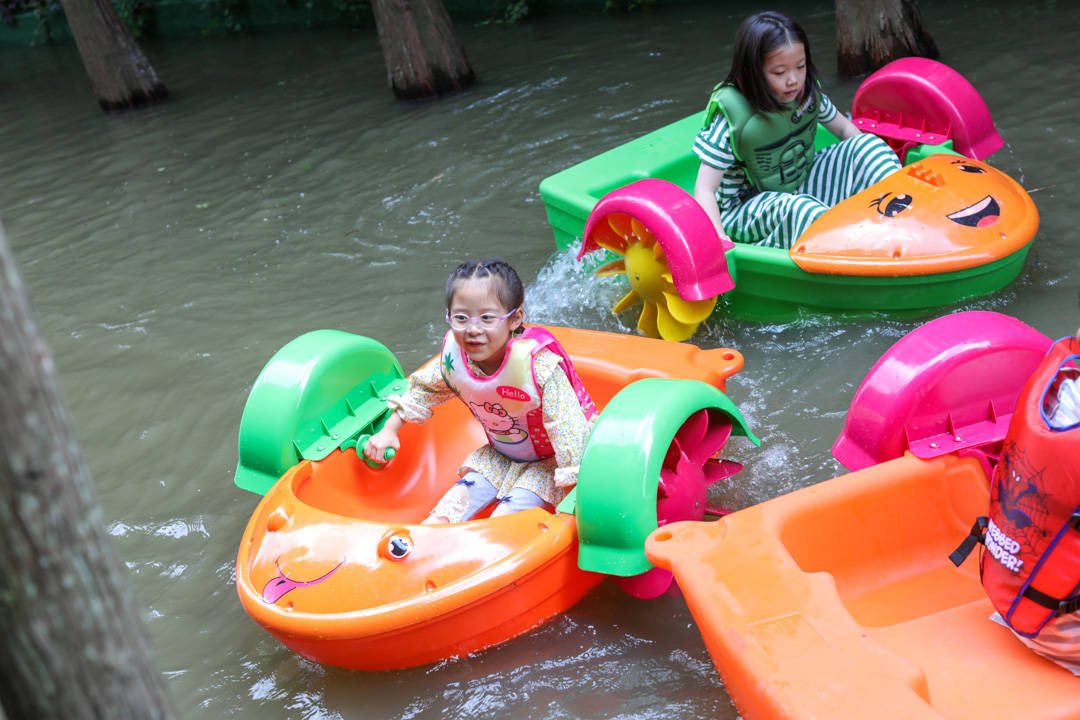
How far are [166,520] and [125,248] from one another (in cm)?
281

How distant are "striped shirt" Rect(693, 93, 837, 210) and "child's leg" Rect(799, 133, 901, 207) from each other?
5.5 inches

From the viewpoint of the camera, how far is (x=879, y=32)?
5734 mm

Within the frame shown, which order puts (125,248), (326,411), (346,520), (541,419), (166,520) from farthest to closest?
1. (125,248)
2. (166,520)
3. (326,411)
4. (541,419)
5. (346,520)

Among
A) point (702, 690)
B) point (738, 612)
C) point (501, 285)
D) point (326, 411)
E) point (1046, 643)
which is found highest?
point (501, 285)

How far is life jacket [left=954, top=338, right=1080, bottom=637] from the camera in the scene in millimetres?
1710

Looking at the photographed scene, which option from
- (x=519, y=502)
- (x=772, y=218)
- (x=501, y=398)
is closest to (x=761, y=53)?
(x=772, y=218)

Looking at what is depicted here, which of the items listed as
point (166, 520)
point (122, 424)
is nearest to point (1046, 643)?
point (166, 520)

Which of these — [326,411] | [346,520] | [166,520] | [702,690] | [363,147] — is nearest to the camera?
[702,690]

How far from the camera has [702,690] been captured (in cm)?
227

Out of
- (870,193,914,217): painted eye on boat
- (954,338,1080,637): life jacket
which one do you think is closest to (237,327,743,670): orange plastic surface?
(954,338,1080,637): life jacket

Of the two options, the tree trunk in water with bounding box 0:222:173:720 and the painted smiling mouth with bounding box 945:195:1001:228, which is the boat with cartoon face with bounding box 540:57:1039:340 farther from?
the tree trunk in water with bounding box 0:222:173:720

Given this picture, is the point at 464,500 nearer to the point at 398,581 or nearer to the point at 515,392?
the point at 515,392

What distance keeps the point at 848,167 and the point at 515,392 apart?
1.93 m

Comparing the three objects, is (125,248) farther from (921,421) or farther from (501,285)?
(921,421)
